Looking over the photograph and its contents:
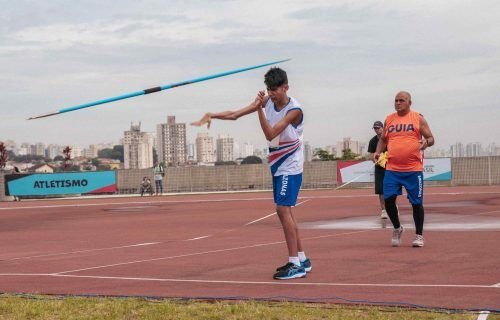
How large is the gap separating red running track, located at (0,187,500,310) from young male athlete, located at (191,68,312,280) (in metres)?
0.40

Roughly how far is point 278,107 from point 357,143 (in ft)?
590

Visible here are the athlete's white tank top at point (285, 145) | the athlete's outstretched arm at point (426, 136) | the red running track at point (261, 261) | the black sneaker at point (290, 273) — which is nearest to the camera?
the red running track at point (261, 261)

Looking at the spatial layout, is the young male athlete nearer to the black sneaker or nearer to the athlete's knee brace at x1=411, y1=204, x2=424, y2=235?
the black sneaker

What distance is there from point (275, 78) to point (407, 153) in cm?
338

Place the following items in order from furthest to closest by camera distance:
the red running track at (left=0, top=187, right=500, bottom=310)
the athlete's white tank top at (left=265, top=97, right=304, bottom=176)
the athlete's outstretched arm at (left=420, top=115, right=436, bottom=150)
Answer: the athlete's outstretched arm at (left=420, top=115, right=436, bottom=150)
the athlete's white tank top at (left=265, top=97, right=304, bottom=176)
the red running track at (left=0, top=187, right=500, bottom=310)

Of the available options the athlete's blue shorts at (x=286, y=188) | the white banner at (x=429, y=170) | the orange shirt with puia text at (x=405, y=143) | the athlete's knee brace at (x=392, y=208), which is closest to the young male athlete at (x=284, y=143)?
the athlete's blue shorts at (x=286, y=188)

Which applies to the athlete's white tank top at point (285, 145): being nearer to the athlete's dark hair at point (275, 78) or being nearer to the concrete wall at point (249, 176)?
the athlete's dark hair at point (275, 78)

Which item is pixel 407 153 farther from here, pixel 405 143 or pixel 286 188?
pixel 286 188

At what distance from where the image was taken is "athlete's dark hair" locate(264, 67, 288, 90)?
28.3ft

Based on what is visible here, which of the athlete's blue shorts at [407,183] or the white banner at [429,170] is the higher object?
the athlete's blue shorts at [407,183]

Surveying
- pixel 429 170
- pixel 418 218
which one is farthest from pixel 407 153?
pixel 429 170

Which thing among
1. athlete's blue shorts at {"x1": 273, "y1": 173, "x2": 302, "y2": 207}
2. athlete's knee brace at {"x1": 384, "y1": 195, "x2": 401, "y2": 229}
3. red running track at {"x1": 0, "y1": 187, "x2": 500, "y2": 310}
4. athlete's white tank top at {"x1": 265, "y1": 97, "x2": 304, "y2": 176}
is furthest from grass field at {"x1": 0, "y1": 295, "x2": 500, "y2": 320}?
athlete's knee brace at {"x1": 384, "y1": 195, "x2": 401, "y2": 229}

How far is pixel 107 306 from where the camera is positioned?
22.6ft

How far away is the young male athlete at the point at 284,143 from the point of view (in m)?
8.58
